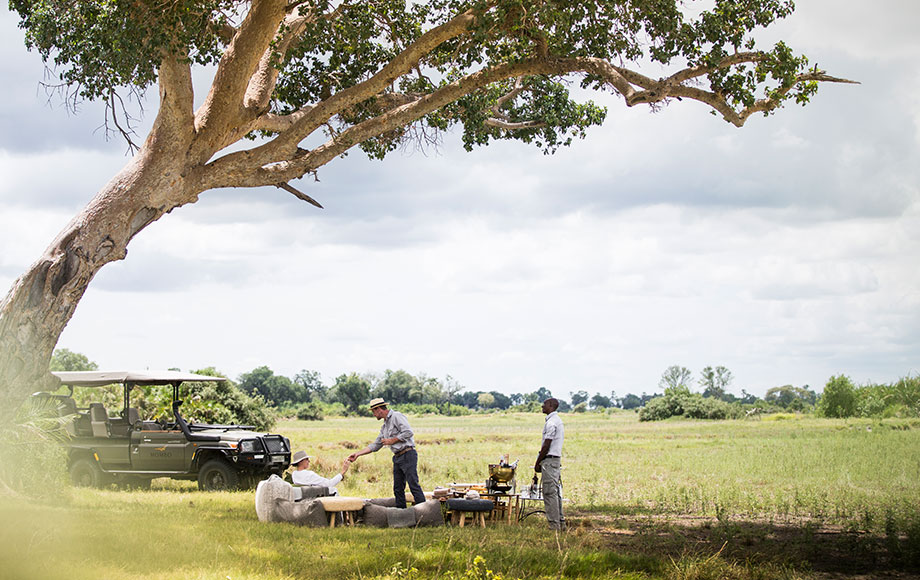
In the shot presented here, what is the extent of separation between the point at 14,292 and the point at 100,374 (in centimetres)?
531

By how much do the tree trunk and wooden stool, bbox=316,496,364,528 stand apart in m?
4.91

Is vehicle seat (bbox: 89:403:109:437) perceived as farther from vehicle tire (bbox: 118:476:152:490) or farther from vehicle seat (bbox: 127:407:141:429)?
vehicle tire (bbox: 118:476:152:490)

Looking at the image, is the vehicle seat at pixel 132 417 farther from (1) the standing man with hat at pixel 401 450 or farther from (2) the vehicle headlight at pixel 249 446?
(1) the standing man with hat at pixel 401 450

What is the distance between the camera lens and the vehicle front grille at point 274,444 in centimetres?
1750

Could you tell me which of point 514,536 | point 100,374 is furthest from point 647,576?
point 100,374

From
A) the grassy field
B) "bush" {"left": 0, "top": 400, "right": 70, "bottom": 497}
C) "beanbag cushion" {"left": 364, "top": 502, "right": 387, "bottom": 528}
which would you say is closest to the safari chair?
the grassy field

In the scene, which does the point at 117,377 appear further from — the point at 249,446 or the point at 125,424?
the point at 249,446

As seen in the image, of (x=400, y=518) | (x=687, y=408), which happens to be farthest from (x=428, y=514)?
(x=687, y=408)

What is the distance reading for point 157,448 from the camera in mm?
17625

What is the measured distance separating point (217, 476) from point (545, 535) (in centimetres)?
836

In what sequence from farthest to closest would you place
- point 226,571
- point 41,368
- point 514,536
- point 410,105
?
point 410,105
point 41,368
point 514,536
point 226,571

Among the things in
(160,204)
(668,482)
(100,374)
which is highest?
(160,204)

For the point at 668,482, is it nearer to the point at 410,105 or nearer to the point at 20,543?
the point at 410,105

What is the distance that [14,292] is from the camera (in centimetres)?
1298
